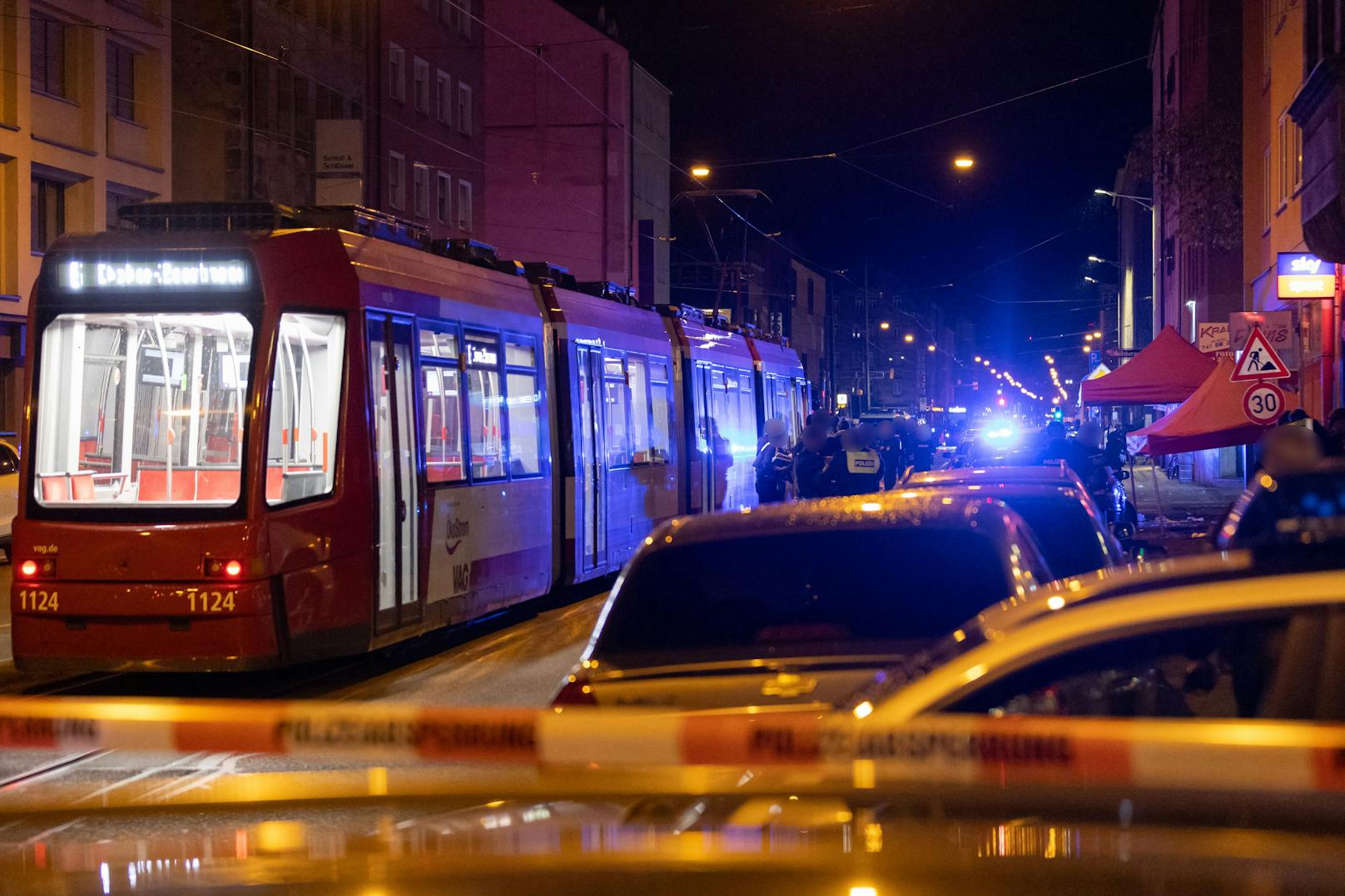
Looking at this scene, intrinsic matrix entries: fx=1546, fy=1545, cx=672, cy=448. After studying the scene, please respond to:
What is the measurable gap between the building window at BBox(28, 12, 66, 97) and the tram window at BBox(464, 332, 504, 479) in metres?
21.6

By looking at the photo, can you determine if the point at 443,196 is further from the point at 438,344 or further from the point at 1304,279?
the point at 438,344

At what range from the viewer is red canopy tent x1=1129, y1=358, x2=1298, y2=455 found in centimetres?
1956

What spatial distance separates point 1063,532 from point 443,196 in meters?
42.2

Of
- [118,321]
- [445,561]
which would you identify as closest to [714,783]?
[118,321]

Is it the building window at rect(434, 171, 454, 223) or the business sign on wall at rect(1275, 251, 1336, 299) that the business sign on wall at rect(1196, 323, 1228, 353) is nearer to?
the business sign on wall at rect(1275, 251, 1336, 299)

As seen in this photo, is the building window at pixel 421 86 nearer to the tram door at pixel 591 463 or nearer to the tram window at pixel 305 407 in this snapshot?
the tram door at pixel 591 463

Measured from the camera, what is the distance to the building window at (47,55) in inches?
1210

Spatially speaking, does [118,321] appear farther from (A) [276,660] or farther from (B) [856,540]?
(B) [856,540]

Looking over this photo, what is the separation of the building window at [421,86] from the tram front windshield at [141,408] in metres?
37.4

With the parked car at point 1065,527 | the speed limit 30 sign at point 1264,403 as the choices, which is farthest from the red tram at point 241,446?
the speed limit 30 sign at point 1264,403

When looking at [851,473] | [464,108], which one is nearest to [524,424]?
[851,473]

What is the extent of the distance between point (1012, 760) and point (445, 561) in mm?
9465

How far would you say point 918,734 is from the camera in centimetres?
297

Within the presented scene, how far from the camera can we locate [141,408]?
10070mm
